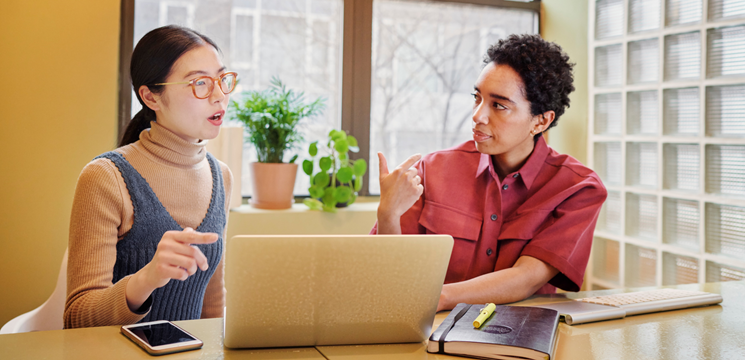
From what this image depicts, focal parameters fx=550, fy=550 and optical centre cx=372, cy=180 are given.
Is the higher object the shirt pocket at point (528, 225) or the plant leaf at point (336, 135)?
the plant leaf at point (336, 135)

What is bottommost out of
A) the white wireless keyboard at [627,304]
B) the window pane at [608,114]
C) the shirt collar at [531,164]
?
the white wireless keyboard at [627,304]

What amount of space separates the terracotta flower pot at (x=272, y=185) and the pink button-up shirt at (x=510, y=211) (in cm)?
111

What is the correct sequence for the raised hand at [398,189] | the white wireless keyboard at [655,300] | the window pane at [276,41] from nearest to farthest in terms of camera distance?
the white wireless keyboard at [655,300] < the raised hand at [398,189] < the window pane at [276,41]

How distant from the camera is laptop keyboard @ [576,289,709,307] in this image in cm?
125

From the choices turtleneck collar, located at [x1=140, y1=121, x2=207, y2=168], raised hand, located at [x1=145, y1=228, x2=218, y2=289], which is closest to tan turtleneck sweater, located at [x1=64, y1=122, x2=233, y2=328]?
turtleneck collar, located at [x1=140, y1=121, x2=207, y2=168]

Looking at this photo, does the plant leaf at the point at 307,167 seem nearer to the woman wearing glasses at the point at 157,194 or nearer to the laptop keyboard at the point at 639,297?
the woman wearing glasses at the point at 157,194

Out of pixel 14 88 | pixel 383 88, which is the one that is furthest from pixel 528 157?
pixel 14 88

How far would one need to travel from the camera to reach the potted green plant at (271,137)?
8.56 feet

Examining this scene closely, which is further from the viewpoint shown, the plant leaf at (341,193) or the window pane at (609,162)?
the window pane at (609,162)

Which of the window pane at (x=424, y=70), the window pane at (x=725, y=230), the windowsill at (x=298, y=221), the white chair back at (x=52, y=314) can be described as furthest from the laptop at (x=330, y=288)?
the window pane at (x=424, y=70)

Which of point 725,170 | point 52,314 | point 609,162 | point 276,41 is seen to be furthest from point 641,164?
point 52,314

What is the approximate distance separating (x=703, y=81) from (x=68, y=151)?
9.38ft

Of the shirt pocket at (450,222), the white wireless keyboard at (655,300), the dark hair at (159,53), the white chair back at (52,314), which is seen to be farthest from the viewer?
the white chair back at (52,314)

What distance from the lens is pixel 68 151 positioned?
2.55 metres
